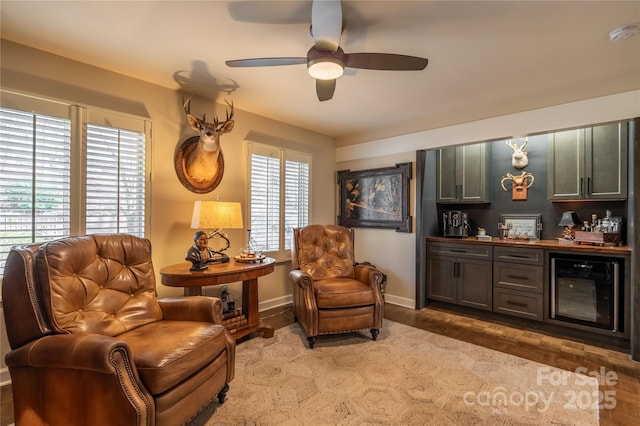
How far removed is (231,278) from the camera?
2.57 m

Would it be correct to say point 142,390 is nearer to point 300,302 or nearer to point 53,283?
point 53,283

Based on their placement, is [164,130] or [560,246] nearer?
[164,130]

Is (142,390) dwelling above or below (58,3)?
below

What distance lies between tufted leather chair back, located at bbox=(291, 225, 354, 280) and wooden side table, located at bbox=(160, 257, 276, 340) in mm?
478

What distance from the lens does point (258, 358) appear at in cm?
254

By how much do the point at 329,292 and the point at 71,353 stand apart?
6.34 feet

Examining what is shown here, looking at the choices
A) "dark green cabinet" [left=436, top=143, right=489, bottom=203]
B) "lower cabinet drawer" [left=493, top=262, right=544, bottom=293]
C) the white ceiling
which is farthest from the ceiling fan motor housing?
"lower cabinet drawer" [left=493, top=262, right=544, bottom=293]

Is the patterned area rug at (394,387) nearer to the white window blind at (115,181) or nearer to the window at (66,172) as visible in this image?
the white window blind at (115,181)

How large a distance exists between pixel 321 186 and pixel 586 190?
3.28m

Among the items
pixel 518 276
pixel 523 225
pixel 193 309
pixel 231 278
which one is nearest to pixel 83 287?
pixel 193 309

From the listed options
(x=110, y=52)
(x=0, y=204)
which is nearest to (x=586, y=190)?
(x=110, y=52)

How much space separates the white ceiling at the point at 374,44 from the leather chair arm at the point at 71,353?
1919mm

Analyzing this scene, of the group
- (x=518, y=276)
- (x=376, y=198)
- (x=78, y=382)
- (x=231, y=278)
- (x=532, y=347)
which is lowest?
(x=532, y=347)

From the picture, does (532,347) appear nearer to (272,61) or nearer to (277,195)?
(277,195)
